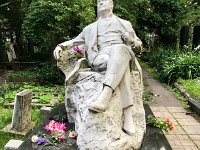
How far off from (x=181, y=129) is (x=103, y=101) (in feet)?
8.59

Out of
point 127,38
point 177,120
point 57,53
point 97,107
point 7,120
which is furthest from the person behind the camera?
point 177,120

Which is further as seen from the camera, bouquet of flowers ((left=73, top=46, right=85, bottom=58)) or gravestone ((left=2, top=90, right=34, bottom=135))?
gravestone ((left=2, top=90, right=34, bottom=135))

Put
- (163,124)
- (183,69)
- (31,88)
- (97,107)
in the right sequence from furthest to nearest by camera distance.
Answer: (183,69) → (31,88) → (163,124) → (97,107)

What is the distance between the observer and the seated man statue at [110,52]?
3.52 metres

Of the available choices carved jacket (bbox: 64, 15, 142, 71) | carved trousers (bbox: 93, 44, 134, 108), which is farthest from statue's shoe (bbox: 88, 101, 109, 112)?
carved jacket (bbox: 64, 15, 142, 71)

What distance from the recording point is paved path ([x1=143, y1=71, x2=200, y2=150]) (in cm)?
477

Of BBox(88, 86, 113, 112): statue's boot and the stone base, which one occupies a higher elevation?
BBox(88, 86, 113, 112): statue's boot

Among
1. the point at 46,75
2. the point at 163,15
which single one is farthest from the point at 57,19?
the point at 163,15

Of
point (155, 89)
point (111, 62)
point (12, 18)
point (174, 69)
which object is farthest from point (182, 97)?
point (12, 18)

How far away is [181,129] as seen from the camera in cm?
542

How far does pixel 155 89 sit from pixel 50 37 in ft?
12.1

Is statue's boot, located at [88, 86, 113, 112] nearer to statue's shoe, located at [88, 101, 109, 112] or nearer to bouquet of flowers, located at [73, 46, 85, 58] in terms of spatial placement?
statue's shoe, located at [88, 101, 109, 112]

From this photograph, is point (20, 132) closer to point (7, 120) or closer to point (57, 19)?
point (7, 120)

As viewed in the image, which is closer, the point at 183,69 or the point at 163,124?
the point at 163,124
